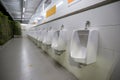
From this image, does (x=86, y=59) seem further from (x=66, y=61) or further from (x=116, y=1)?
(x=66, y=61)

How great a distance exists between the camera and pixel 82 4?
185 centimetres

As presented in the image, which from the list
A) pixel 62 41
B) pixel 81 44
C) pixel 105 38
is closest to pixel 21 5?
pixel 62 41

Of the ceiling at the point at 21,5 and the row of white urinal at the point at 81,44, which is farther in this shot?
the ceiling at the point at 21,5

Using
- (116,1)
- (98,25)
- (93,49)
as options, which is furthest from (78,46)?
(116,1)

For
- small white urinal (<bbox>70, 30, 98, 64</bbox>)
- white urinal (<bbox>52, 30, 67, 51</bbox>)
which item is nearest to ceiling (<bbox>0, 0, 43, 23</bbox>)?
white urinal (<bbox>52, 30, 67, 51</bbox>)

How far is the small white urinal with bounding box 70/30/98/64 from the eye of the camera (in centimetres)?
143

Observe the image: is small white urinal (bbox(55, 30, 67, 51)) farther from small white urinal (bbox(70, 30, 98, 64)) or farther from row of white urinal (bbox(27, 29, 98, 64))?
small white urinal (bbox(70, 30, 98, 64))

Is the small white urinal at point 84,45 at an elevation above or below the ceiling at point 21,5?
below

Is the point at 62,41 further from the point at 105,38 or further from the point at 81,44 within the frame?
the point at 105,38

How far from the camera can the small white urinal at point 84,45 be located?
1.43 metres

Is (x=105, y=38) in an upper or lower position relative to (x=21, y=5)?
lower

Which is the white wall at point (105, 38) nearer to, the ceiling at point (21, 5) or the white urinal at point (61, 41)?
the white urinal at point (61, 41)

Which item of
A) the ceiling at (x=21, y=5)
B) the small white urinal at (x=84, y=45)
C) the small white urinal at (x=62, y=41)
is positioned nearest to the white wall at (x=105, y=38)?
the small white urinal at (x=84, y=45)

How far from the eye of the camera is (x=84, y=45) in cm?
188
